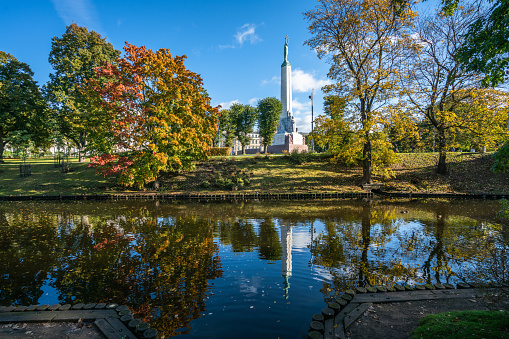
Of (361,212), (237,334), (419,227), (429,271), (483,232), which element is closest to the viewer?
(237,334)

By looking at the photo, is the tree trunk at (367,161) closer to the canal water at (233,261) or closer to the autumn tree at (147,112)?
the canal water at (233,261)

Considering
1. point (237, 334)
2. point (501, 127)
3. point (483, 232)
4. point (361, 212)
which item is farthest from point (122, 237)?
point (501, 127)

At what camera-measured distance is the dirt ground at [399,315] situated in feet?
14.8

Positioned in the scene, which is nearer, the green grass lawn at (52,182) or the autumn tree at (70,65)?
the green grass lawn at (52,182)

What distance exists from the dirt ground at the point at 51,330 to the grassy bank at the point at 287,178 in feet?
71.8

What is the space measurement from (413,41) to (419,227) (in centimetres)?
1895

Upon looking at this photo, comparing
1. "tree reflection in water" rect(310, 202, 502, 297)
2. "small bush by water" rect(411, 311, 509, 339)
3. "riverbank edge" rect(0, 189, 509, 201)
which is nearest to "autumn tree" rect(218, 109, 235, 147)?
"riverbank edge" rect(0, 189, 509, 201)

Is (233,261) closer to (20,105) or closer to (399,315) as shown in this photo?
(399,315)

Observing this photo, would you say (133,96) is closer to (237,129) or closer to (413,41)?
(413,41)

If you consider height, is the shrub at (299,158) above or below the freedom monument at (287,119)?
below

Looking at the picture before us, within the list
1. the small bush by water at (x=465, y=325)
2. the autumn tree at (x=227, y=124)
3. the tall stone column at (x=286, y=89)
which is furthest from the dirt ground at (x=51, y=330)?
the autumn tree at (x=227, y=124)

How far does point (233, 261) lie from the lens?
8.53 meters

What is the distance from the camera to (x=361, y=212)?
656 inches

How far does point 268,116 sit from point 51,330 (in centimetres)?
5860
